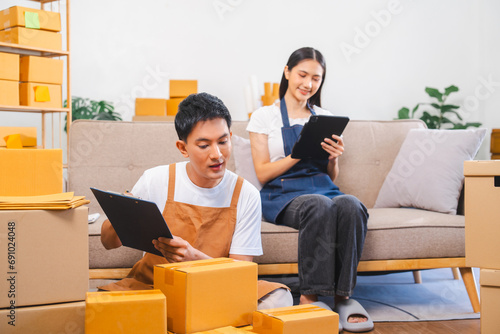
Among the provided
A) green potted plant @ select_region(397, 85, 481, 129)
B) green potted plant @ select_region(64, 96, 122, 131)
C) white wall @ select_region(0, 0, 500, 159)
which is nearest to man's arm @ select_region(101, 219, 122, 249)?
green potted plant @ select_region(64, 96, 122, 131)

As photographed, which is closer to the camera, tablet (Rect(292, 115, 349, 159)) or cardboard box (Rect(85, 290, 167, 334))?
cardboard box (Rect(85, 290, 167, 334))

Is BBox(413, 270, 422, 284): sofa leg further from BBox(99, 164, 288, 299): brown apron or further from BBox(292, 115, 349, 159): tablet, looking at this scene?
BBox(99, 164, 288, 299): brown apron

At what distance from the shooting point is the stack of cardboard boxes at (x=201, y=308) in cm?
112

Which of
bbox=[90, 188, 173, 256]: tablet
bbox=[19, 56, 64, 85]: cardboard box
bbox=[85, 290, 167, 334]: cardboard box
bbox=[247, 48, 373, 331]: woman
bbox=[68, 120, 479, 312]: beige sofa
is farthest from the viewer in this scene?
bbox=[19, 56, 64, 85]: cardboard box

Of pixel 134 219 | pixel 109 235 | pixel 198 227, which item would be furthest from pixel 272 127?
pixel 134 219

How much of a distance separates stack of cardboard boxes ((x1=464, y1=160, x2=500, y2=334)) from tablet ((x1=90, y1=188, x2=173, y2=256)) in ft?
2.98

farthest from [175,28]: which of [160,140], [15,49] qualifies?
[160,140]

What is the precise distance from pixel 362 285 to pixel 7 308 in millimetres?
1816

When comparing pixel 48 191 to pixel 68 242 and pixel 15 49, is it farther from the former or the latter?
pixel 15 49

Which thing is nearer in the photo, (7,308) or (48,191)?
(7,308)

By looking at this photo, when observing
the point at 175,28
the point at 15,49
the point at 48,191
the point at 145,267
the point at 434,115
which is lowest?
the point at 145,267

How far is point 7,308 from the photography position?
3.67 ft

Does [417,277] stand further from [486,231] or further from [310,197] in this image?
[486,231]

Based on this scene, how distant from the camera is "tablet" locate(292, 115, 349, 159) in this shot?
198 cm
